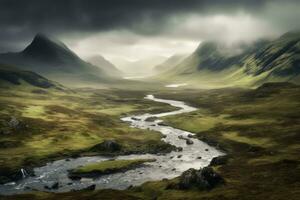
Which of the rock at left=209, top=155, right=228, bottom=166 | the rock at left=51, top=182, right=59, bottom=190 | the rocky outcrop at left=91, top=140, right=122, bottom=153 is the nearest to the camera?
the rock at left=51, top=182, right=59, bottom=190

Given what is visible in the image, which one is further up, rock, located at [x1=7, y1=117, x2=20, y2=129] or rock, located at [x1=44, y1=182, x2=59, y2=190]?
rock, located at [x1=7, y1=117, x2=20, y2=129]

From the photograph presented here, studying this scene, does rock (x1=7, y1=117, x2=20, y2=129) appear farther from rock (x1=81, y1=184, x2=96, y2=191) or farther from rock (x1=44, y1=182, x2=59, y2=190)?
rock (x1=81, y1=184, x2=96, y2=191)

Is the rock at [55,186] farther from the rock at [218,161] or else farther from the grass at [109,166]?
the rock at [218,161]

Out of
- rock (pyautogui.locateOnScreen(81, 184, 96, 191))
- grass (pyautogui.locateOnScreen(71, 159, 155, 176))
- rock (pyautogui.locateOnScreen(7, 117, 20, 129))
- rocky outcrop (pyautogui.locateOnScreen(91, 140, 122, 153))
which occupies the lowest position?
rock (pyautogui.locateOnScreen(81, 184, 96, 191))

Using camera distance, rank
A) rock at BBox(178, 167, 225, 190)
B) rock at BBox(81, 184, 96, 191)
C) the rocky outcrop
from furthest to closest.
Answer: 1. the rocky outcrop
2. rock at BBox(81, 184, 96, 191)
3. rock at BBox(178, 167, 225, 190)

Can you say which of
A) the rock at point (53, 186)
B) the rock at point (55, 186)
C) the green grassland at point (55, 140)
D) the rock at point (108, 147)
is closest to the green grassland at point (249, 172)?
the rock at point (53, 186)

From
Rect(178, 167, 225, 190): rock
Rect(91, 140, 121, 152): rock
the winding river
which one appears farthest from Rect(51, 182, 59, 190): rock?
Rect(91, 140, 121, 152): rock

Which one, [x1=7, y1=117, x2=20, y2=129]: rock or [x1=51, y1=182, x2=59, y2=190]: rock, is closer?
[x1=51, y1=182, x2=59, y2=190]: rock
